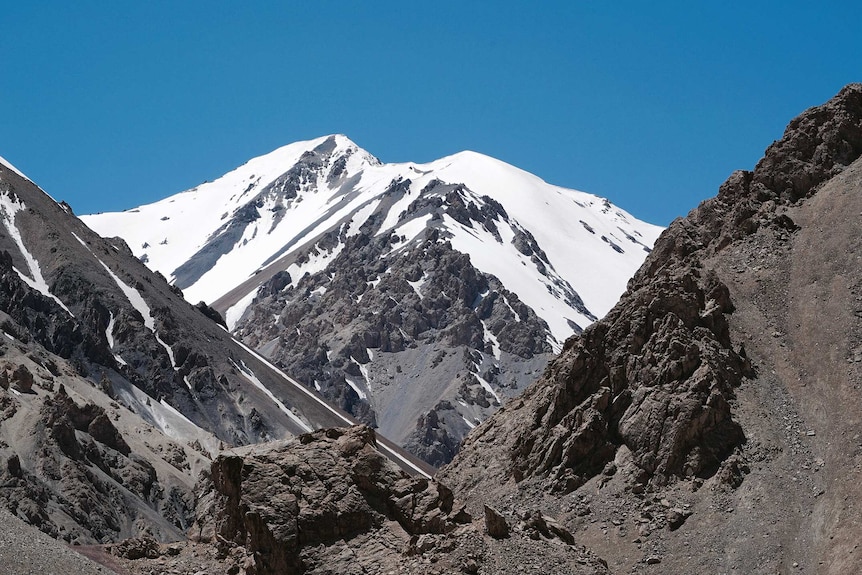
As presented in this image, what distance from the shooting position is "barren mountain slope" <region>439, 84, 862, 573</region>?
56469mm

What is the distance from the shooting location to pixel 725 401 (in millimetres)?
62625

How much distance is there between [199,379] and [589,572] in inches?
5153

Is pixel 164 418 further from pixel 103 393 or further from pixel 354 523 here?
pixel 354 523

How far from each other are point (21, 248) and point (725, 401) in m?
133

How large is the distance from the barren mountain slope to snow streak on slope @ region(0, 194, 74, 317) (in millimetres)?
103755

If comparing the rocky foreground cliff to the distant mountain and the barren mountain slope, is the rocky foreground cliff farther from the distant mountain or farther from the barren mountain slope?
the distant mountain

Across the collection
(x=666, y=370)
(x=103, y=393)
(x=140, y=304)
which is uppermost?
(x=140, y=304)

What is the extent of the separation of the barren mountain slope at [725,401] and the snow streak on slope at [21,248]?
340 ft

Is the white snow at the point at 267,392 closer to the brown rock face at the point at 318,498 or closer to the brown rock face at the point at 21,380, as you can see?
the brown rock face at the point at 21,380

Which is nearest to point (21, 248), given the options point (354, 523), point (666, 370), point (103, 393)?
point (103, 393)

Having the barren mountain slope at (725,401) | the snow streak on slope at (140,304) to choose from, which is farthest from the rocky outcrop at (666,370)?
the snow streak on slope at (140,304)

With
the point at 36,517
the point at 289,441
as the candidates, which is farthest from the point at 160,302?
the point at 289,441

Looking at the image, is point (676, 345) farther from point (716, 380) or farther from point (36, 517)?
point (36, 517)

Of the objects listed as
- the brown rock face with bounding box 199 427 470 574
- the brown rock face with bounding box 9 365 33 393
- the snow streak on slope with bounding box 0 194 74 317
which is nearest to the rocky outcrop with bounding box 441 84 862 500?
the brown rock face with bounding box 199 427 470 574
